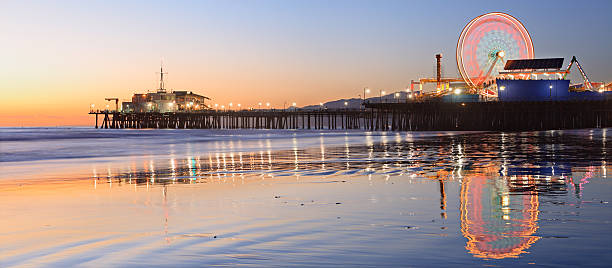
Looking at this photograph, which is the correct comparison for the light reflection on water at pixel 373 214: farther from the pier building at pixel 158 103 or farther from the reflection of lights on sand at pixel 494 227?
the pier building at pixel 158 103

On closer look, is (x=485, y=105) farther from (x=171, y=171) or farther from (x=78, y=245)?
(x=78, y=245)

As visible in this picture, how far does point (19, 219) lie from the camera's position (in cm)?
1001

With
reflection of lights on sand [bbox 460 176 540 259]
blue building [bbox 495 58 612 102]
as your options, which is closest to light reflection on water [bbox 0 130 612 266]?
reflection of lights on sand [bbox 460 176 540 259]

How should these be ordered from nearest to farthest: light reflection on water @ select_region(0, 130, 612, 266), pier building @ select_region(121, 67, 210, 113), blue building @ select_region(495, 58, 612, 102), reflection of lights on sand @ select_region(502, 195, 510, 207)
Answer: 1. light reflection on water @ select_region(0, 130, 612, 266)
2. reflection of lights on sand @ select_region(502, 195, 510, 207)
3. blue building @ select_region(495, 58, 612, 102)
4. pier building @ select_region(121, 67, 210, 113)

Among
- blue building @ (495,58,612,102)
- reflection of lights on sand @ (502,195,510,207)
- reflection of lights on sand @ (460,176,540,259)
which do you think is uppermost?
blue building @ (495,58,612,102)

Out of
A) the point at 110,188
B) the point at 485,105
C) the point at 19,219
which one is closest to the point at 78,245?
the point at 19,219

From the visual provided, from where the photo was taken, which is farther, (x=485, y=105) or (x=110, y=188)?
(x=485, y=105)

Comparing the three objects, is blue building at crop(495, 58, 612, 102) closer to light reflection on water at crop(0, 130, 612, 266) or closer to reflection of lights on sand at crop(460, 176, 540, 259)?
light reflection on water at crop(0, 130, 612, 266)

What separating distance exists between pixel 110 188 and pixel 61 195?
1.47 metres

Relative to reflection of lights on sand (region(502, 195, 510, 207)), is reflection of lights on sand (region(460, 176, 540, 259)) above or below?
above

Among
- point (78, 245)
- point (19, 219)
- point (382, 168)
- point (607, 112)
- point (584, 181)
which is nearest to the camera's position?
point (78, 245)

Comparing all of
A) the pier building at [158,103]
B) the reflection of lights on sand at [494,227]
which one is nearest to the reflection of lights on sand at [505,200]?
the reflection of lights on sand at [494,227]

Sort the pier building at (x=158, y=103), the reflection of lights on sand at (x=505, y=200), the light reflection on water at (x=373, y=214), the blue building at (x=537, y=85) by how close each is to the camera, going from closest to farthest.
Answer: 1. the light reflection on water at (x=373, y=214)
2. the reflection of lights on sand at (x=505, y=200)
3. the blue building at (x=537, y=85)
4. the pier building at (x=158, y=103)

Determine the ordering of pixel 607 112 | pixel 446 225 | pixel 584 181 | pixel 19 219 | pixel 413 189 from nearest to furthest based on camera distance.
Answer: pixel 446 225 < pixel 19 219 < pixel 413 189 < pixel 584 181 < pixel 607 112
